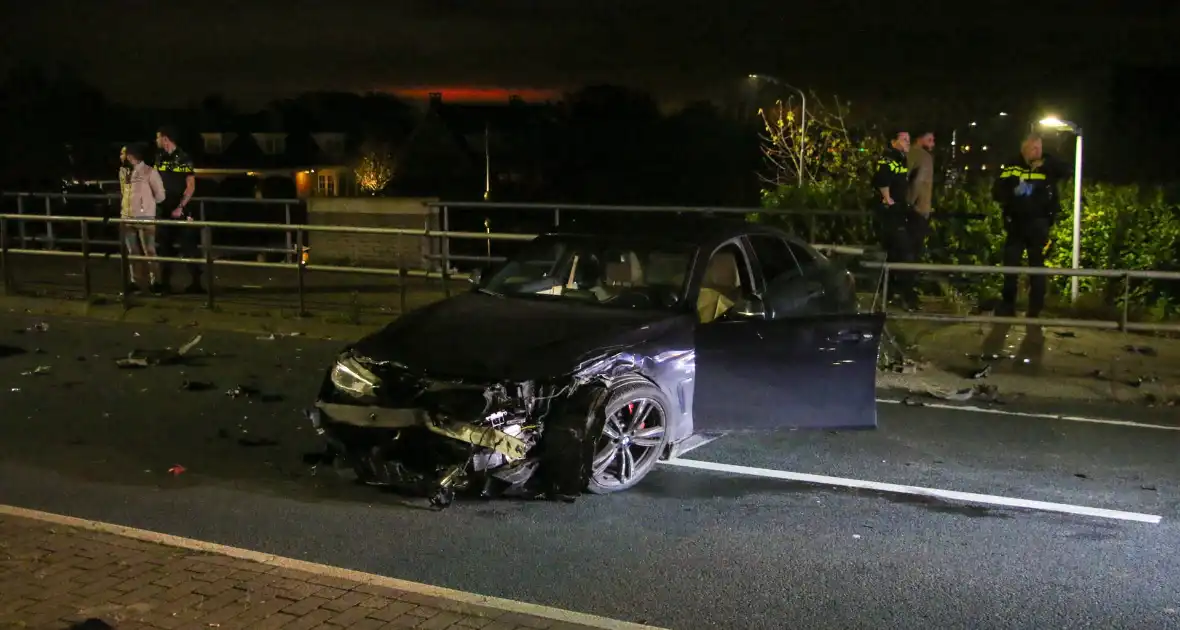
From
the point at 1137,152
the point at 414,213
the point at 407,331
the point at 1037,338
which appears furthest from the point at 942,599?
the point at 1137,152

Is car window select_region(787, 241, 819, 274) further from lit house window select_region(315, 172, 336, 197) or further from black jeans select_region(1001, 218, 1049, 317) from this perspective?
lit house window select_region(315, 172, 336, 197)

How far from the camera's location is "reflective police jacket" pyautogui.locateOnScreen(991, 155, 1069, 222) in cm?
1193

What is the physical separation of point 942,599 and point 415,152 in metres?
78.6

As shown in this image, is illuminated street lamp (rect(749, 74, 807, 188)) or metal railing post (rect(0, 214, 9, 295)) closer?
metal railing post (rect(0, 214, 9, 295))

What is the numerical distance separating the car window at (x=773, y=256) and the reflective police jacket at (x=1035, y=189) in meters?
4.75

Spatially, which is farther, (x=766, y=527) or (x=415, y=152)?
(x=415, y=152)

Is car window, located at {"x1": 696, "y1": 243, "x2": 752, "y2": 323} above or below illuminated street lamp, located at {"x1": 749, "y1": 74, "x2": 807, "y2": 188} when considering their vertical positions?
below

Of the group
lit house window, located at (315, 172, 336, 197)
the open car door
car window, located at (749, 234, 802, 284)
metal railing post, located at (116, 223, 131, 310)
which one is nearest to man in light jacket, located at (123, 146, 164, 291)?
metal railing post, located at (116, 223, 131, 310)

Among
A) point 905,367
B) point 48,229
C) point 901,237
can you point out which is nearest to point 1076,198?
point 901,237

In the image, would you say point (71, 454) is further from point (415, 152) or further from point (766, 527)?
point (415, 152)

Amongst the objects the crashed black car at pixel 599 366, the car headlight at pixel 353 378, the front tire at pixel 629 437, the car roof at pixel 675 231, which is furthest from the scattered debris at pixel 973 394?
the car headlight at pixel 353 378

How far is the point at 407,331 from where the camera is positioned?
7.03m

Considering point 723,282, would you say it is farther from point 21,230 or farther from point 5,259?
point 21,230

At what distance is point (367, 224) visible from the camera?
749 inches
